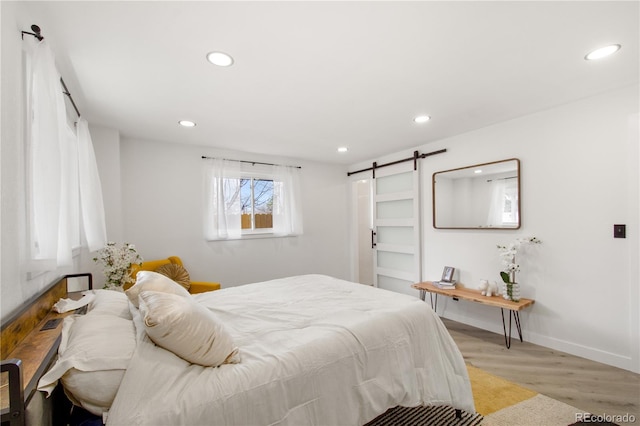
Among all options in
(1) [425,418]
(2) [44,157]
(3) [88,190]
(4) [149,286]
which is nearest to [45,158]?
(2) [44,157]

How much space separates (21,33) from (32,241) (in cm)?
103

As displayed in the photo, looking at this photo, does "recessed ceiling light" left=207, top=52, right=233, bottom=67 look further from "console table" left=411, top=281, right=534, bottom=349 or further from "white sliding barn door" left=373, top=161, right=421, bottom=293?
"console table" left=411, top=281, right=534, bottom=349

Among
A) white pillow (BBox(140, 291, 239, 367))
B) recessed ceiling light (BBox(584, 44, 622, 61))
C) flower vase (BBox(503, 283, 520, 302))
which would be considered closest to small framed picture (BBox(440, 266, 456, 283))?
flower vase (BBox(503, 283, 520, 302))

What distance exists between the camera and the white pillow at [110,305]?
5.03ft

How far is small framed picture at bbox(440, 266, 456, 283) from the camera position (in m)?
A: 3.62

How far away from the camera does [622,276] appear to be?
8.02ft

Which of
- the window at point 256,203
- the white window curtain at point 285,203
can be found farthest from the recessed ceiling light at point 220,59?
the white window curtain at point 285,203

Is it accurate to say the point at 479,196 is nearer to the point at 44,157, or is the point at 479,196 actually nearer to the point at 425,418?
the point at 425,418

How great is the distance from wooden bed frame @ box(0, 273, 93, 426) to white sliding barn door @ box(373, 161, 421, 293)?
3922 mm

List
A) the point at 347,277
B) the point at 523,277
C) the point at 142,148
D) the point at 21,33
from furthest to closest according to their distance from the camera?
the point at 347,277 → the point at 142,148 → the point at 523,277 → the point at 21,33

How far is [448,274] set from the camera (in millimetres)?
3652

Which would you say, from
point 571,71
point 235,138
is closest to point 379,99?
A: point 571,71

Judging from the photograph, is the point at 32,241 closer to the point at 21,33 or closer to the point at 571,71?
the point at 21,33

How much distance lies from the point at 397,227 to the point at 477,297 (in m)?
1.66
